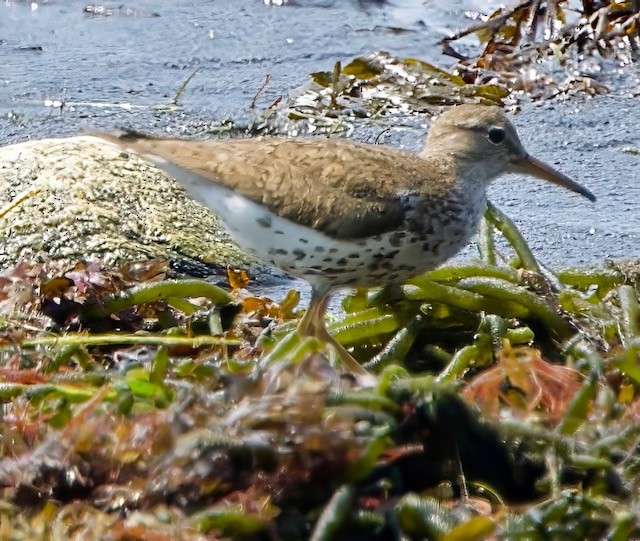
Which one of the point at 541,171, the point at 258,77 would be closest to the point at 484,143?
the point at 541,171

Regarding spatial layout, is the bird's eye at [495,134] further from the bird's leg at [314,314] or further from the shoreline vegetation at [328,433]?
the bird's leg at [314,314]

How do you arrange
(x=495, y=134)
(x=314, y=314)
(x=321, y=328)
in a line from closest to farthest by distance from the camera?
1. (x=321, y=328)
2. (x=314, y=314)
3. (x=495, y=134)

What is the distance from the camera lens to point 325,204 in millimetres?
3652

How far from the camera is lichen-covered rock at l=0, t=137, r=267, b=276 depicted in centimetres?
454

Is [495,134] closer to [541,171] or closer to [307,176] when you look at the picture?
[541,171]

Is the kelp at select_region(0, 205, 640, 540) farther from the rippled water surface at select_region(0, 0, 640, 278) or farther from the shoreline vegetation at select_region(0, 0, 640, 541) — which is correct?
the rippled water surface at select_region(0, 0, 640, 278)

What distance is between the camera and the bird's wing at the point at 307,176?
11.9 feet

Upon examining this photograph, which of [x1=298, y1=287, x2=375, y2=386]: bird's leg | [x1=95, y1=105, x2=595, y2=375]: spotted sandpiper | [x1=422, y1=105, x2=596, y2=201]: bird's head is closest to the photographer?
[x1=298, y1=287, x2=375, y2=386]: bird's leg

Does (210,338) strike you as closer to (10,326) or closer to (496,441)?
(10,326)

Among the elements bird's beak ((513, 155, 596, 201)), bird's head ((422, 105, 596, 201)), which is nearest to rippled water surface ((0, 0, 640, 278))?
bird's beak ((513, 155, 596, 201))

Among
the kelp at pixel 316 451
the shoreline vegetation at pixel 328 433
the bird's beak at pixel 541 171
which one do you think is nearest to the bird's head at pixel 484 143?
the bird's beak at pixel 541 171

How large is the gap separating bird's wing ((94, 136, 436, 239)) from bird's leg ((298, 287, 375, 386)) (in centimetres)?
26

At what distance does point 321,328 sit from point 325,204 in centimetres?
45

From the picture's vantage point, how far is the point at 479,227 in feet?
13.3
